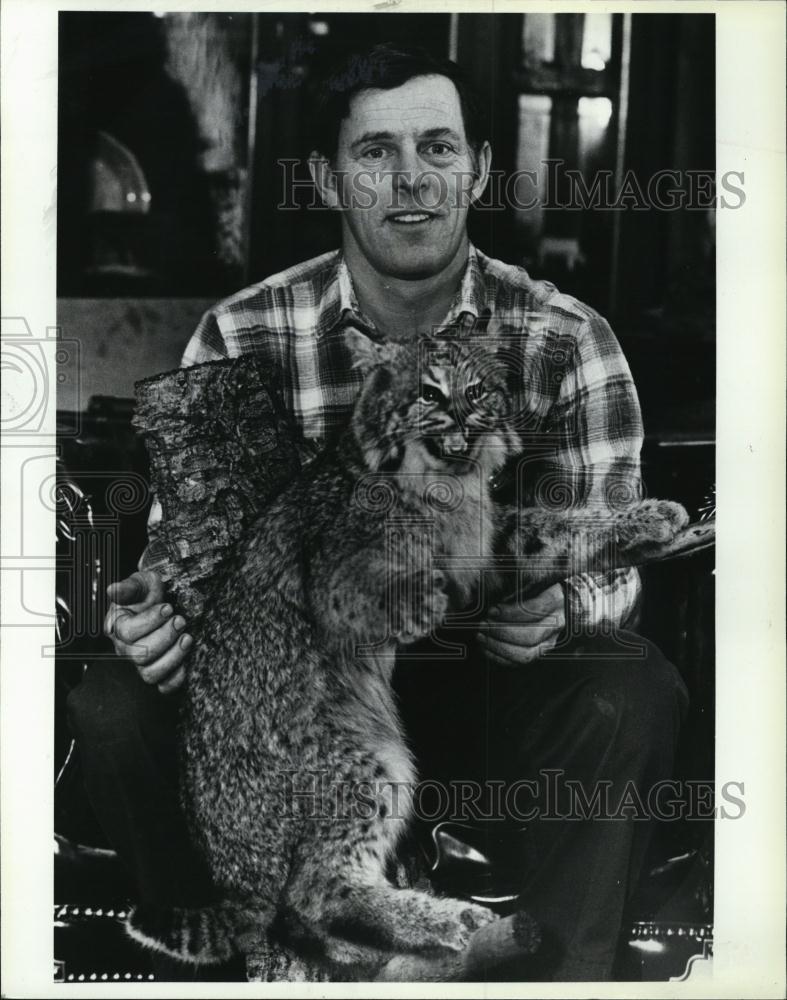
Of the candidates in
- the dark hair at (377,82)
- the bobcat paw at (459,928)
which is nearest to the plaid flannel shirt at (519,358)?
the dark hair at (377,82)

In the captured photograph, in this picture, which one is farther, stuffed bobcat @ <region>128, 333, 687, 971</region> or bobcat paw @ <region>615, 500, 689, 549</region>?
bobcat paw @ <region>615, 500, 689, 549</region>

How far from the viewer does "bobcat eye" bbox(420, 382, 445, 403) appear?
2768 mm

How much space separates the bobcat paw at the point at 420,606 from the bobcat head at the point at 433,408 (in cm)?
29

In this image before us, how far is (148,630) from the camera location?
2.84 m

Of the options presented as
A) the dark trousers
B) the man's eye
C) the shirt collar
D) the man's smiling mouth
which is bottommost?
the dark trousers

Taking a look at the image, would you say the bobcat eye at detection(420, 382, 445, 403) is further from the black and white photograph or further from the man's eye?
the man's eye

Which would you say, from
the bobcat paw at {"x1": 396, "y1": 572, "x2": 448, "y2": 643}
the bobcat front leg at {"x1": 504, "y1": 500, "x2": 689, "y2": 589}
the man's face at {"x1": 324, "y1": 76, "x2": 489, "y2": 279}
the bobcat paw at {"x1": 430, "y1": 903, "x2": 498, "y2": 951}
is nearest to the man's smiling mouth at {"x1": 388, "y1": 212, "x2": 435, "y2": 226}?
the man's face at {"x1": 324, "y1": 76, "x2": 489, "y2": 279}

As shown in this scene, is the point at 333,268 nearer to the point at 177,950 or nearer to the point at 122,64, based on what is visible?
the point at 122,64

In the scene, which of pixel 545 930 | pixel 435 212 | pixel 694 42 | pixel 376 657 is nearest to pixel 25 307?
pixel 435 212

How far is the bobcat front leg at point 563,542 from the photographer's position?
9.20ft

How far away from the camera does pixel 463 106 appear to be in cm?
Result: 280

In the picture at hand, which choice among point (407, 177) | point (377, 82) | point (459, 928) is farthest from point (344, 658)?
point (377, 82)

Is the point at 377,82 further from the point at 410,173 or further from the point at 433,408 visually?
the point at 433,408

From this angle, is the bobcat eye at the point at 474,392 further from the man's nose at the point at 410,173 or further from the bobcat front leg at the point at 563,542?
the man's nose at the point at 410,173
